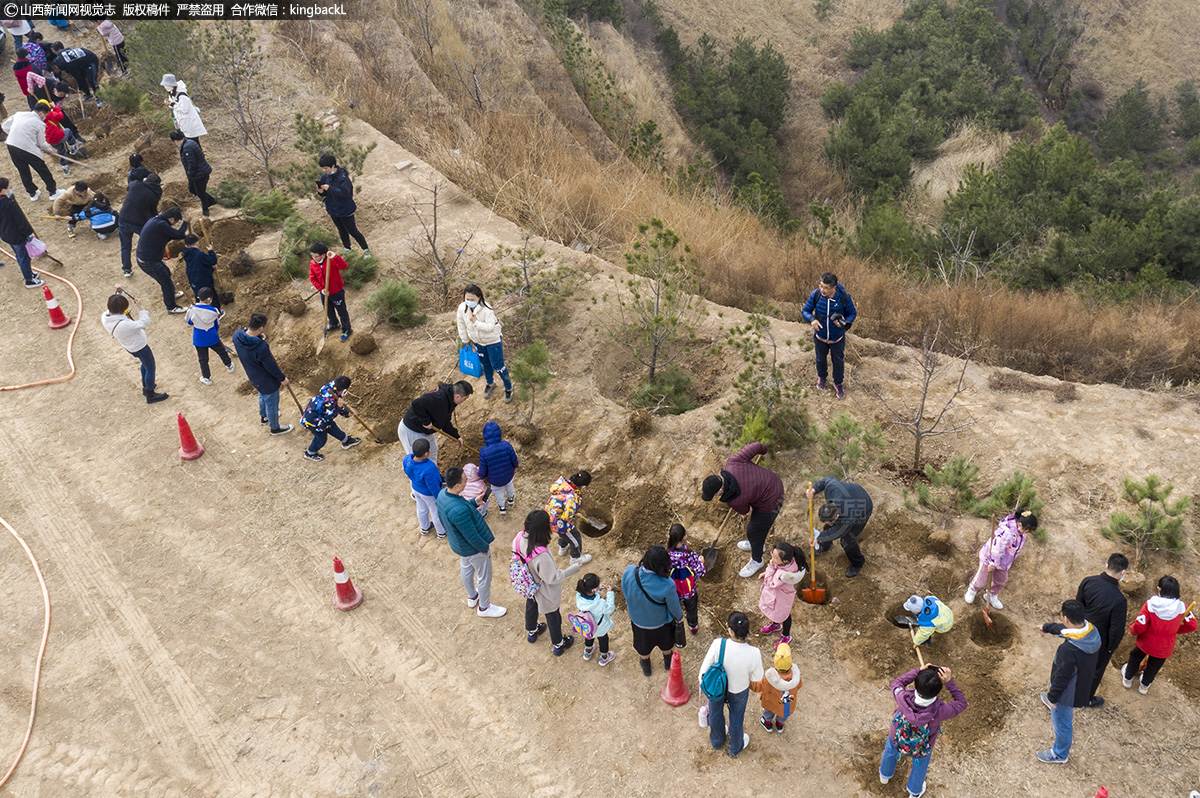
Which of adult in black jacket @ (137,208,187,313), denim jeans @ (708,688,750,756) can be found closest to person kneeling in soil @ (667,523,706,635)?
denim jeans @ (708,688,750,756)

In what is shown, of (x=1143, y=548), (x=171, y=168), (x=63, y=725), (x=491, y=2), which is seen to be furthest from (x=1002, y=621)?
(x=491, y=2)

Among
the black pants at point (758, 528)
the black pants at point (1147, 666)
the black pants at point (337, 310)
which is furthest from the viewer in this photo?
the black pants at point (337, 310)

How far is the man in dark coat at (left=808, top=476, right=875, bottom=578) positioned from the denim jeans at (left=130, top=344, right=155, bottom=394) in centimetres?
787

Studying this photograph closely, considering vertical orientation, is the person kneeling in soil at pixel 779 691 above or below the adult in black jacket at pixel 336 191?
below

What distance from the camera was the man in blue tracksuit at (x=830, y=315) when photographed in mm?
7930

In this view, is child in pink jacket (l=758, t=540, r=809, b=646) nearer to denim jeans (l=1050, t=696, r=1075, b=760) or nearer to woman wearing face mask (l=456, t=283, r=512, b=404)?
denim jeans (l=1050, t=696, r=1075, b=760)

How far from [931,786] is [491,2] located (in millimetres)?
21913

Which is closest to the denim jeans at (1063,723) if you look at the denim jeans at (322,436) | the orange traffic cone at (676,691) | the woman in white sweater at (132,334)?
the orange traffic cone at (676,691)

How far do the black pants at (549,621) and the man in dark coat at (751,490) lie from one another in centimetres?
159

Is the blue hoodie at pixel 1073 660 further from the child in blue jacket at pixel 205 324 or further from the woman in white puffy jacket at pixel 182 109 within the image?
the woman in white puffy jacket at pixel 182 109

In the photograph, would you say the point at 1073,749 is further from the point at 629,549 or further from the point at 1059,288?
the point at 1059,288

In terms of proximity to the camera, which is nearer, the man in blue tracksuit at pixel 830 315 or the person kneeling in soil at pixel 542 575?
the person kneeling in soil at pixel 542 575

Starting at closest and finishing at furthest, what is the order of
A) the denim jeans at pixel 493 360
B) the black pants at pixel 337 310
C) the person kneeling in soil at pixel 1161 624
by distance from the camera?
1. the person kneeling in soil at pixel 1161 624
2. the denim jeans at pixel 493 360
3. the black pants at pixel 337 310

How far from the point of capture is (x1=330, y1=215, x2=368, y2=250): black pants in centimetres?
1073
